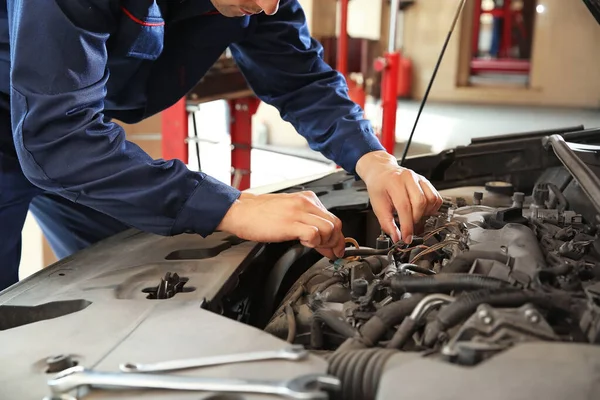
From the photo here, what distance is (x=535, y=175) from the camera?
1.94 metres

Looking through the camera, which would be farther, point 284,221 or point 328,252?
point 328,252

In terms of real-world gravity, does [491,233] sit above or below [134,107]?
below

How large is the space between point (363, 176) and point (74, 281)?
26.5 inches

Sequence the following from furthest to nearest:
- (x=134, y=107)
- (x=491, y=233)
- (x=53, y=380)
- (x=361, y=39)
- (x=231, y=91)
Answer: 1. (x=361, y=39)
2. (x=231, y=91)
3. (x=134, y=107)
4. (x=491, y=233)
5. (x=53, y=380)

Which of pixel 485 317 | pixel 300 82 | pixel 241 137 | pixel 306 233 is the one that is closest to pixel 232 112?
pixel 241 137

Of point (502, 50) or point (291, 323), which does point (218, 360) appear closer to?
point (291, 323)

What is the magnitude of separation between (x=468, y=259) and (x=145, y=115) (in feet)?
3.14

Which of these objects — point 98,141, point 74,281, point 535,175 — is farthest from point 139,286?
point 535,175

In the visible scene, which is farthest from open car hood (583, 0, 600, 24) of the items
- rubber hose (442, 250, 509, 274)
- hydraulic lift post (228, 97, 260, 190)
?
hydraulic lift post (228, 97, 260, 190)

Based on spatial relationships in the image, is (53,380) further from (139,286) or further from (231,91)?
(231,91)

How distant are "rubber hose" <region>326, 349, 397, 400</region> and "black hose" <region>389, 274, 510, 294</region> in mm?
163

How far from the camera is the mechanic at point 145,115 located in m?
1.13

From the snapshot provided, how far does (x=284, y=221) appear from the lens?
116 cm

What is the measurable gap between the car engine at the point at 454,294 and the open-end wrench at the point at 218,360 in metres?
0.06
